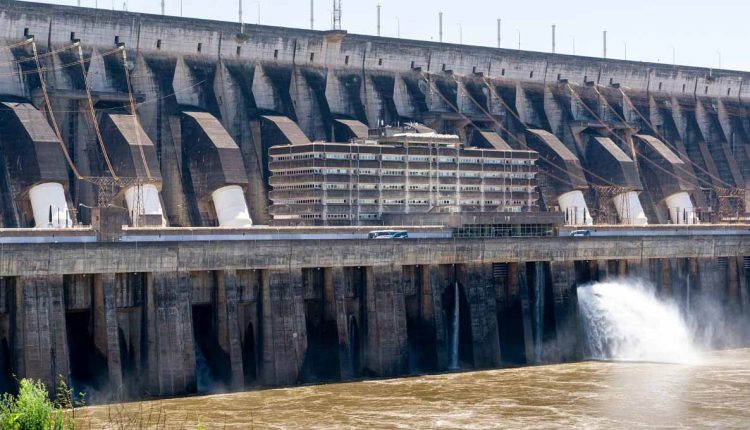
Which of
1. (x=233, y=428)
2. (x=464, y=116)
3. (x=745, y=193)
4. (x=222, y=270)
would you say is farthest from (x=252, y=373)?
(x=745, y=193)

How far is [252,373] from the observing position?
68.0 meters

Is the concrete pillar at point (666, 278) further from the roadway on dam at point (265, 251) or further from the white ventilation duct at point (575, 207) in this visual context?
the white ventilation duct at point (575, 207)

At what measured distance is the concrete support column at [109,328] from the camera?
60969mm

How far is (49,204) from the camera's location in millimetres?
77062

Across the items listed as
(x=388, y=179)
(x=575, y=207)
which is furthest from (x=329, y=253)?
(x=575, y=207)

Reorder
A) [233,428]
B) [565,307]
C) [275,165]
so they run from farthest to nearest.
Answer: [275,165]
[565,307]
[233,428]

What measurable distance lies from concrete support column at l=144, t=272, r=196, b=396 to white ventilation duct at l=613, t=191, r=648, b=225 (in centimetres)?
5414

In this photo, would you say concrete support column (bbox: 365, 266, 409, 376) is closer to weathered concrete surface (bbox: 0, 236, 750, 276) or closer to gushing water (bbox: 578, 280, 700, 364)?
weathered concrete surface (bbox: 0, 236, 750, 276)

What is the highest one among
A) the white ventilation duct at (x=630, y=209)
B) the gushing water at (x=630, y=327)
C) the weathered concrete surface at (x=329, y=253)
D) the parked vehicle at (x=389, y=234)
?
the white ventilation duct at (x=630, y=209)

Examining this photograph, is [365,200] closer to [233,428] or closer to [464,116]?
[464,116]

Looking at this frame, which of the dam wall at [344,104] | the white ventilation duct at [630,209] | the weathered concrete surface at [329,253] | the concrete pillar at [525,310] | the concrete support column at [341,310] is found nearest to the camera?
the weathered concrete surface at [329,253]

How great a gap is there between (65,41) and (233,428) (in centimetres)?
4051

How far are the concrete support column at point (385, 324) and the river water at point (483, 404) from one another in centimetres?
180

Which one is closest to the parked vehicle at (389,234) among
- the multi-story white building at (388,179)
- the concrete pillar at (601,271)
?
the multi-story white building at (388,179)
